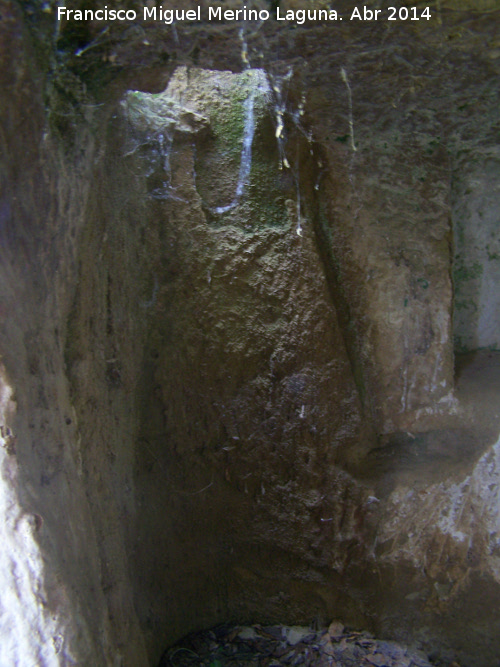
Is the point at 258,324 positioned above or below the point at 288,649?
above

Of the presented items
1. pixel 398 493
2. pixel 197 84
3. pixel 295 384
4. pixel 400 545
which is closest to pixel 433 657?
pixel 400 545

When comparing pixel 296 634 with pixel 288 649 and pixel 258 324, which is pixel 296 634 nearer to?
pixel 288 649

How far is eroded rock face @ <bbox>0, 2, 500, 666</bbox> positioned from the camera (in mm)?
1257

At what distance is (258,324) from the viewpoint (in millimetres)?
1772

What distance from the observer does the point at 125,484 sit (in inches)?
67.4

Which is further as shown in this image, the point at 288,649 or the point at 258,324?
the point at 288,649

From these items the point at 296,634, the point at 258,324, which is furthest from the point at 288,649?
the point at 258,324

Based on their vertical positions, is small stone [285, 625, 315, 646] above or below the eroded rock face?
below

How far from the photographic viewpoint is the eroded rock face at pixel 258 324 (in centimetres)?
126

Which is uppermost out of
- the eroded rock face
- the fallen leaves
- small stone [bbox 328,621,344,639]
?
the eroded rock face

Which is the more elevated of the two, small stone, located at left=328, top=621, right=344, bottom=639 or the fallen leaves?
small stone, located at left=328, top=621, right=344, bottom=639

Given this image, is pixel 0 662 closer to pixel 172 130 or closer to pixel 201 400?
pixel 201 400

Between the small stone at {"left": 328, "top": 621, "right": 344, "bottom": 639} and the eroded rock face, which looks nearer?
the eroded rock face

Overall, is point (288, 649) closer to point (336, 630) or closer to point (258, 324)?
point (336, 630)
